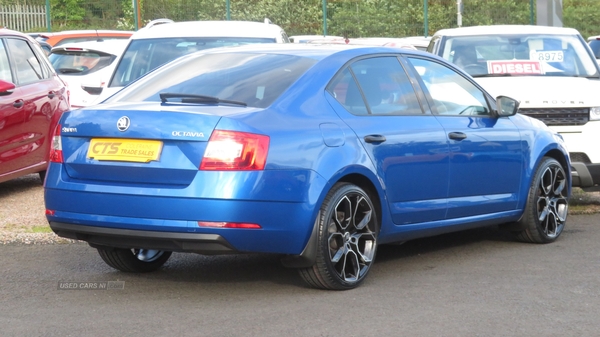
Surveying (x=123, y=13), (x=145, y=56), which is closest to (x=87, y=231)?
(x=145, y=56)

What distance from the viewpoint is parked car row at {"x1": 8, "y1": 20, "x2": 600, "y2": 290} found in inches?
232

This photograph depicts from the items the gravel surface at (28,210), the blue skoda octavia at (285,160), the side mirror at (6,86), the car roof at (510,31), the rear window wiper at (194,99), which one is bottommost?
the gravel surface at (28,210)

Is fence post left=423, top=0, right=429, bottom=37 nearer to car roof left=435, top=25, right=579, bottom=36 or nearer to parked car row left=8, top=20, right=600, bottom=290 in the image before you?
car roof left=435, top=25, right=579, bottom=36

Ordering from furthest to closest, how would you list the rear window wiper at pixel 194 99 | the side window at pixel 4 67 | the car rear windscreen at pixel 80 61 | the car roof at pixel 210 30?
1. the car rear windscreen at pixel 80 61
2. the car roof at pixel 210 30
3. the side window at pixel 4 67
4. the rear window wiper at pixel 194 99

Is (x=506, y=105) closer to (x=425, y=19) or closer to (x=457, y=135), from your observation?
(x=457, y=135)

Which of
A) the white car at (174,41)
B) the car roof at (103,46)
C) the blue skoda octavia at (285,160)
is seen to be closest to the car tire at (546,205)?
the blue skoda octavia at (285,160)

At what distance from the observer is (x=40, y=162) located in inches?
454

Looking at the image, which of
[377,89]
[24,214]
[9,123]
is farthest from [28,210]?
→ [377,89]

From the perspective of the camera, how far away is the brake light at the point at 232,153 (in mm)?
5836

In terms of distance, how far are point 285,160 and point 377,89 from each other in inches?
51.9

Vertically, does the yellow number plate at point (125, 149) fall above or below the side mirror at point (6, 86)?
below

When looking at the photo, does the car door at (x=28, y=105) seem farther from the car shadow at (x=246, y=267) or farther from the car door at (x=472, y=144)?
the car door at (x=472, y=144)

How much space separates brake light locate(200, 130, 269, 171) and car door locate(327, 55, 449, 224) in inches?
36.3

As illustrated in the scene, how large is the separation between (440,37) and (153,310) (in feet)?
23.5
